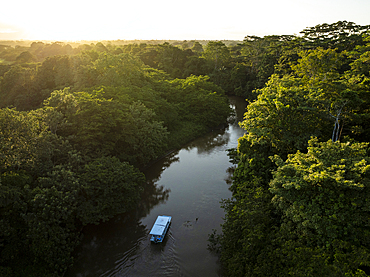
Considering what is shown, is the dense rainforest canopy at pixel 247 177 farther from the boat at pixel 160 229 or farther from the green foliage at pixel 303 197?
the boat at pixel 160 229

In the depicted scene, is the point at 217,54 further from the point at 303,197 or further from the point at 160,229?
the point at 303,197

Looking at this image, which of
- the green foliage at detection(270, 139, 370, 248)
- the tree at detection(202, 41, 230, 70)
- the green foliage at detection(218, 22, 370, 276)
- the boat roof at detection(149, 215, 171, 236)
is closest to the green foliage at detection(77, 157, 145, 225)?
the boat roof at detection(149, 215, 171, 236)

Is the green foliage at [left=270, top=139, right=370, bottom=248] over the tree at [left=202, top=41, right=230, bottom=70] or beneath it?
beneath

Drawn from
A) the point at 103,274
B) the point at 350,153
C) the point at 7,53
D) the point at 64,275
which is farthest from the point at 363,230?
the point at 7,53

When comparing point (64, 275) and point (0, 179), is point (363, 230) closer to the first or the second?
point (64, 275)

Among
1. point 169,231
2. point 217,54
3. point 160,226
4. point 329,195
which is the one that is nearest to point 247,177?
point 169,231

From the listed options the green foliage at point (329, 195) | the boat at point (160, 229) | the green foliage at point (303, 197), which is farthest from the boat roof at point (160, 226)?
the green foliage at point (329, 195)

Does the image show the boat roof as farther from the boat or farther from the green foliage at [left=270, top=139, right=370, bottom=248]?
the green foliage at [left=270, top=139, right=370, bottom=248]
